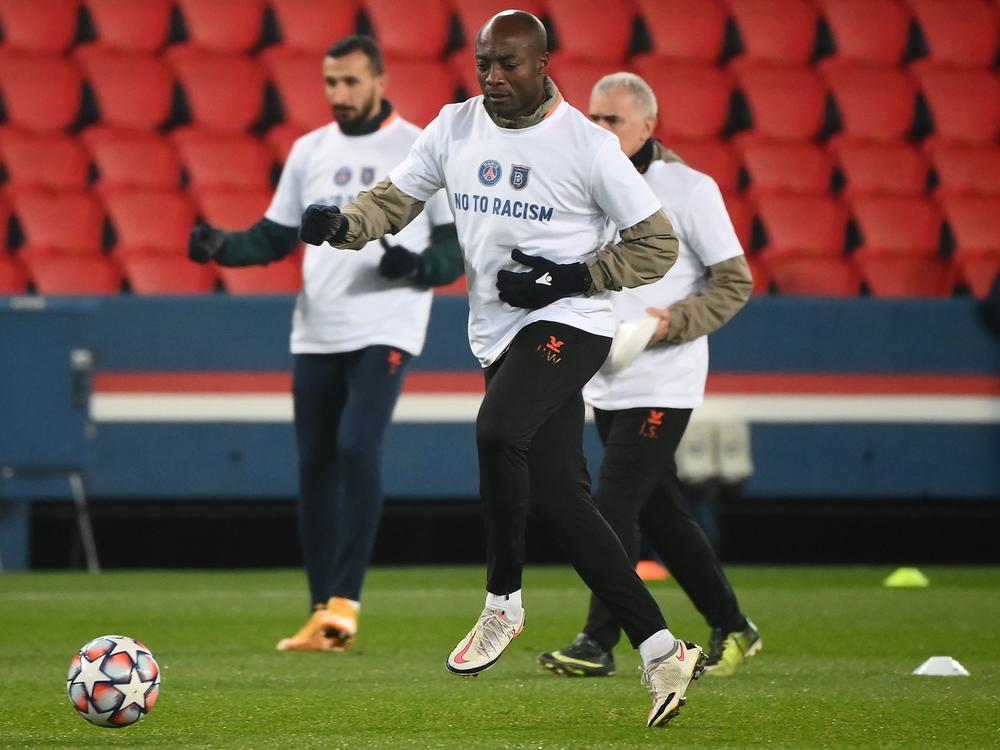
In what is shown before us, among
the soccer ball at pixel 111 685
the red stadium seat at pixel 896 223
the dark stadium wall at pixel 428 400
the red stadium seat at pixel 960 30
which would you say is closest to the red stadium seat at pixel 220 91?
the dark stadium wall at pixel 428 400

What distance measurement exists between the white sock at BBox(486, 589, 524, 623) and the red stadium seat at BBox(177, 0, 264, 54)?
294 inches

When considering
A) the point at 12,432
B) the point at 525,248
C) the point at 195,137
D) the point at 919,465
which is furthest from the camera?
the point at 195,137

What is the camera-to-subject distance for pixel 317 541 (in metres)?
6.02

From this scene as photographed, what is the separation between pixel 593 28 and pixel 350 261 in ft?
19.0

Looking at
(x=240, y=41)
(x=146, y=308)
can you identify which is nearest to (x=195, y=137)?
(x=240, y=41)

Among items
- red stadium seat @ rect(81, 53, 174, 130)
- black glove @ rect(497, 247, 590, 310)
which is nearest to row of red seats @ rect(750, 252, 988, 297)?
red stadium seat @ rect(81, 53, 174, 130)

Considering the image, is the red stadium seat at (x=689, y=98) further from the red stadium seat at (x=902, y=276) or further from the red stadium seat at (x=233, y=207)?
the red stadium seat at (x=233, y=207)

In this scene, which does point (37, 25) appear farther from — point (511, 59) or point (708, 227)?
point (511, 59)

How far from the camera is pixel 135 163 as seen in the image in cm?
1040

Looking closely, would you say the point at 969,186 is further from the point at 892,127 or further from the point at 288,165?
the point at 288,165

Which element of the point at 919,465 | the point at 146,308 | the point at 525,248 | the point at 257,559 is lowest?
the point at 257,559

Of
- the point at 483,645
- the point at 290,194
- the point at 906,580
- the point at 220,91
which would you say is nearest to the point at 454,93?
the point at 220,91

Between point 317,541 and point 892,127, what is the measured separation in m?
6.61

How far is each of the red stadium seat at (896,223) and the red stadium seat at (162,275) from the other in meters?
3.93
